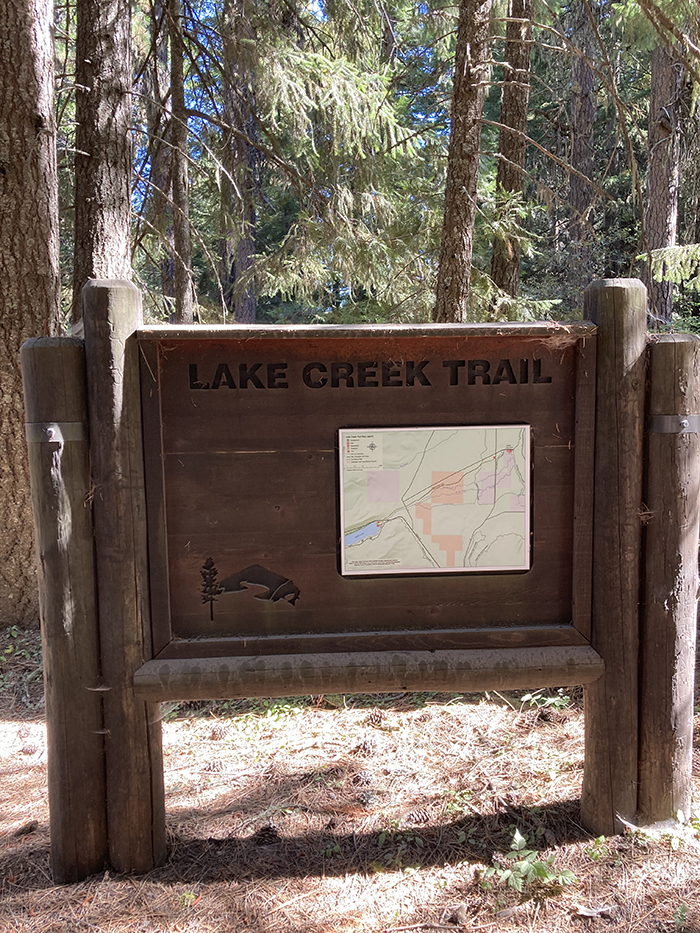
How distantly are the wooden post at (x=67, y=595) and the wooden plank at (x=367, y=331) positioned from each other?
324mm

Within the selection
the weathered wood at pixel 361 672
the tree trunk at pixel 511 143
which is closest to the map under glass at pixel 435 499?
the weathered wood at pixel 361 672

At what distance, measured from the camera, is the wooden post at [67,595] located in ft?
7.27

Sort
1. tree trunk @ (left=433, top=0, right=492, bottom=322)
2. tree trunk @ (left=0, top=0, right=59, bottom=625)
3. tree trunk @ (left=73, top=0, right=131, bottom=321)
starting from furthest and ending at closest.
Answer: tree trunk @ (left=73, top=0, right=131, bottom=321), tree trunk @ (left=433, top=0, right=492, bottom=322), tree trunk @ (left=0, top=0, right=59, bottom=625)

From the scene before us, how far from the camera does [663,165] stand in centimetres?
1048

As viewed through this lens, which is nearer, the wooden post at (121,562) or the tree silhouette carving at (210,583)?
the wooden post at (121,562)

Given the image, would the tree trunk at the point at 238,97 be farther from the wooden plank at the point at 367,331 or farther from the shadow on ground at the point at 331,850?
the shadow on ground at the point at 331,850

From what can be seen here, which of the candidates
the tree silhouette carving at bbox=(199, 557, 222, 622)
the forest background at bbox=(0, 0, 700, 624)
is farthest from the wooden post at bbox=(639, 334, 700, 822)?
the forest background at bbox=(0, 0, 700, 624)

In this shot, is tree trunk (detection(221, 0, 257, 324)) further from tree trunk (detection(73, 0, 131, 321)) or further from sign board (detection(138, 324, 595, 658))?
sign board (detection(138, 324, 595, 658))

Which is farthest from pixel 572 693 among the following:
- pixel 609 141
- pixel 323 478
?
pixel 609 141

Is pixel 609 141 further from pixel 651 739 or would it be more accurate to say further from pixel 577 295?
pixel 651 739

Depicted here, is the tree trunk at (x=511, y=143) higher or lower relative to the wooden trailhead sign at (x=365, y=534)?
higher

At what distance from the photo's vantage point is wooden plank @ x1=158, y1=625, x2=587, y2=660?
2348mm

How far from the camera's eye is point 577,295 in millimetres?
15578

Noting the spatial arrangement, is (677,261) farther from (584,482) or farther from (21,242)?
Result: (21,242)
